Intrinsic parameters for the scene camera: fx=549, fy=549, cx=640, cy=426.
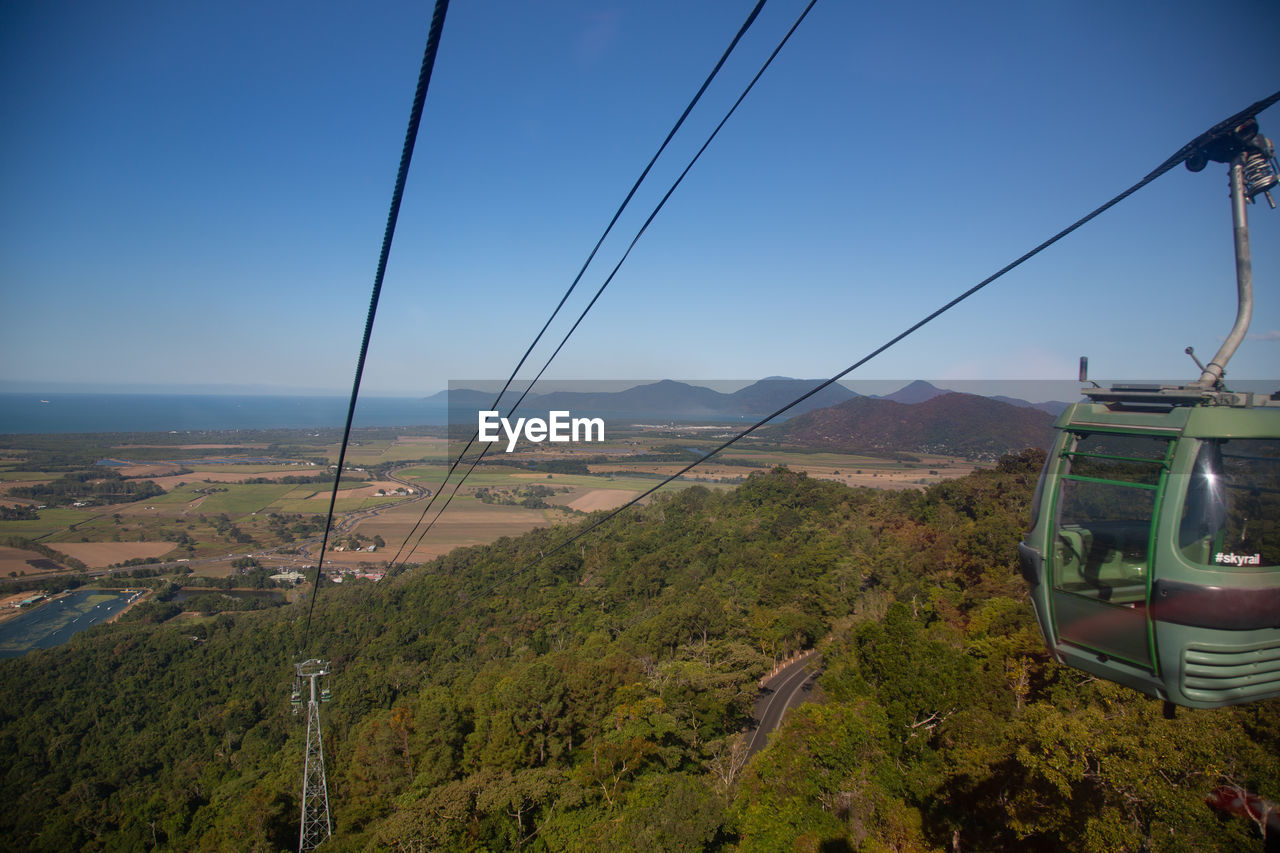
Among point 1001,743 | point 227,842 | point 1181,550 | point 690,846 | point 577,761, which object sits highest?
point 1181,550

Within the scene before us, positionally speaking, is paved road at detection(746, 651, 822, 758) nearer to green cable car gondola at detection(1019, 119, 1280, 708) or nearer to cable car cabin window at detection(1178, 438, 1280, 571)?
green cable car gondola at detection(1019, 119, 1280, 708)

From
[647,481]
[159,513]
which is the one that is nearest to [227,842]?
[647,481]

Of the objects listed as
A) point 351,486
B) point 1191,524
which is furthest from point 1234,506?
point 351,486

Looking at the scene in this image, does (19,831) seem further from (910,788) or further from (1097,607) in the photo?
(1097,607)

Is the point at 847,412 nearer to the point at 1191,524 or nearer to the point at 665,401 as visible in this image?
the point at 665,401

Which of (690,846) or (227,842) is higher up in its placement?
(690,846)

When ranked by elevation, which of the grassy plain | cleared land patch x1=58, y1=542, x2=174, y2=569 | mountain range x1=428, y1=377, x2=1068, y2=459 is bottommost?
cleared land patch x1=58, y1=542, x2=174, y2=569

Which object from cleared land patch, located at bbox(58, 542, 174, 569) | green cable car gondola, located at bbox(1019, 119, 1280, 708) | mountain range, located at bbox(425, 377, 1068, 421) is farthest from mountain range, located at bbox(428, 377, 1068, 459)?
cleared land patch, located at bbox(58, 542, 174, 569)
